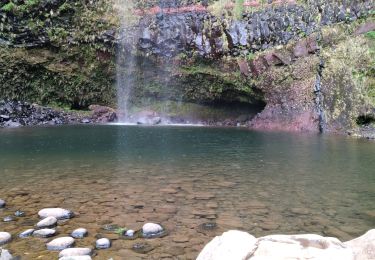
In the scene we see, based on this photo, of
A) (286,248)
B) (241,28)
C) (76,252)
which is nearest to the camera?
(286,248)

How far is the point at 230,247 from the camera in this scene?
4.19 meters

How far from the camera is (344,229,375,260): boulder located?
13.6ft

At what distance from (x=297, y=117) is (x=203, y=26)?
1088 cm

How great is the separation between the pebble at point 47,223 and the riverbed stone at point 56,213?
0.30 m

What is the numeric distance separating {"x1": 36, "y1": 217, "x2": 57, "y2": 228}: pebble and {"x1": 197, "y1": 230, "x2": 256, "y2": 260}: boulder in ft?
13.6

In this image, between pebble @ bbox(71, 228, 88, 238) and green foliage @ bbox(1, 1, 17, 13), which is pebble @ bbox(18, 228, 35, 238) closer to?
pebble @ bbox(71, 228, 88, 238)

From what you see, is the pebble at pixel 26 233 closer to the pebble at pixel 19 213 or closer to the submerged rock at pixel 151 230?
the pebble at pixel 19 213

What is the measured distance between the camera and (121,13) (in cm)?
3406

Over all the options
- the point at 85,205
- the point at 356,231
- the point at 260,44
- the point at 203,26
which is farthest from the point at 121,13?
the point at 356,231

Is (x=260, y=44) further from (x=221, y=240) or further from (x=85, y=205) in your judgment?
(x=221, y=240)

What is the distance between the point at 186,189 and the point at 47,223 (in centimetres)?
398

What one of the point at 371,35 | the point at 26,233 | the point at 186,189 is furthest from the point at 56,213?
the point at 371,35

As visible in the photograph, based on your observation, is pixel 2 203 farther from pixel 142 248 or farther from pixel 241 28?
pixel 241 28

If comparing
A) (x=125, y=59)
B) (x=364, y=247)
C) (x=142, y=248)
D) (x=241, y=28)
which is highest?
(x=241, y=28)
